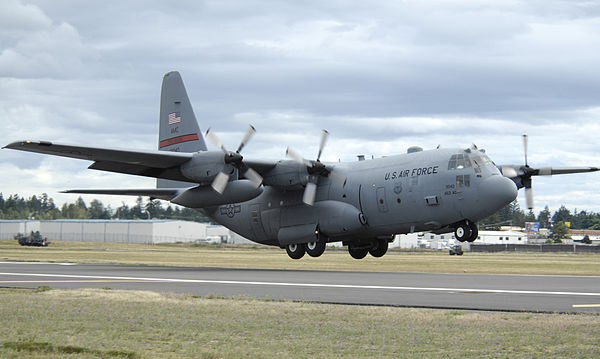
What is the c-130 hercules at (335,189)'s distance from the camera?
30.3 meters

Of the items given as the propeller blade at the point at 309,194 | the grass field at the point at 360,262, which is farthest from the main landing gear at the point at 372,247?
the propeller blade at the point at 309,194

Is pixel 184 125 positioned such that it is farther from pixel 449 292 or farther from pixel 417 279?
pixel 449 292

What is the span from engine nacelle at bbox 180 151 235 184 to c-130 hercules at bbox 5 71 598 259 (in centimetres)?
5

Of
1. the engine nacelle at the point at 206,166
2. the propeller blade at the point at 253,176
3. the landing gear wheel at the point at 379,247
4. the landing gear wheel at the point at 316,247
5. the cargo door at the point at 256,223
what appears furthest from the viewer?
the cargo door at the point at 256,223

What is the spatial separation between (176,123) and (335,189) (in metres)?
11.9

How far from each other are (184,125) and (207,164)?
32.3ft

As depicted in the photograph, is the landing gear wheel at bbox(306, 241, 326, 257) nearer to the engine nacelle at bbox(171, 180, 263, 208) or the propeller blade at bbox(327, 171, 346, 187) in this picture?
the propeller blade at bbox(327, 171, 346, 187)

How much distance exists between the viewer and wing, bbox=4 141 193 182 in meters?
28.9

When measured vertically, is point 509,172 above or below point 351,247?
above

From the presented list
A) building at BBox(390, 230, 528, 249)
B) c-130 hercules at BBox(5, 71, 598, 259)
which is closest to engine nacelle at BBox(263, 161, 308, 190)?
c-130 hercules at BBox(5, 71, 598, 259)

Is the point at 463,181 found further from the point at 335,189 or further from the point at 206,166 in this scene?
the point at 206,166

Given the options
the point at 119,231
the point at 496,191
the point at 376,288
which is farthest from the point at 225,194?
the point at 119,231

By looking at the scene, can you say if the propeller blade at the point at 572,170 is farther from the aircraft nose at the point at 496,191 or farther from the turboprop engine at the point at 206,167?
the turboprop engine at the point at 206,167

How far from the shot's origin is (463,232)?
31141 millimetres
